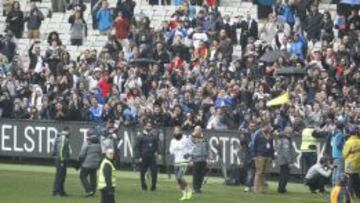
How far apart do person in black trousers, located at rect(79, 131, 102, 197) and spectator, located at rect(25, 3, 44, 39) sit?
16.1m

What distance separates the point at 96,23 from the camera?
55500 mm

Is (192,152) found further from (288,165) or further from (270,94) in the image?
(270,94)

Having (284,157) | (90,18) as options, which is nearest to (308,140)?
(284,157)

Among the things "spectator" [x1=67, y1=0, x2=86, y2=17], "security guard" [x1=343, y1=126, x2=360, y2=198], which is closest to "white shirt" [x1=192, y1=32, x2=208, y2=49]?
"spectator" [x1=67, y1=0, x2=86, y2=17]

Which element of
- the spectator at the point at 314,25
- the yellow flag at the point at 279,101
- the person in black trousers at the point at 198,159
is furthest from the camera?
the spectator at the point at 314,25

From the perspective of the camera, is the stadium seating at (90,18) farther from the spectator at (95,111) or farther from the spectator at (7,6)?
the spectator at (95,111)

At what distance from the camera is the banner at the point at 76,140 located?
149ft

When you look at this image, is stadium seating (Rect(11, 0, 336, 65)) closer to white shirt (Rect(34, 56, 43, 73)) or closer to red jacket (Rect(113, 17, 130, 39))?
red jacket (Rect(113, 17, 130, 39))

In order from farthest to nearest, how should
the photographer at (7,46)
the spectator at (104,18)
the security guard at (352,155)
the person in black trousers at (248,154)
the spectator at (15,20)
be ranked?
the spectator at (15,20)
the spectator at (104,18)
the photographer at (7,46)
the person in black trousers at (248,154)
the security guard at (352,155)

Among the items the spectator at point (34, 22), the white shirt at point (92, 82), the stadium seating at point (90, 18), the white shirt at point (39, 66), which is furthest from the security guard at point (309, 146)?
the spectator at point (34, 22)

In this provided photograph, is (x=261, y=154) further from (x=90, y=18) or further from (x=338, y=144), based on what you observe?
(x=90, y=18)

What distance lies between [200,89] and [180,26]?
509cm

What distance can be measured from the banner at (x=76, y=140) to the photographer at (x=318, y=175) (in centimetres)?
265

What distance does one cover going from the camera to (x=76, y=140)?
48.9 metres
